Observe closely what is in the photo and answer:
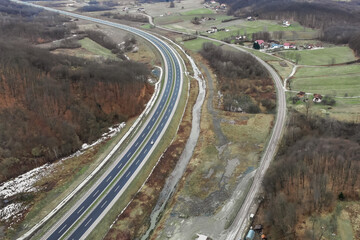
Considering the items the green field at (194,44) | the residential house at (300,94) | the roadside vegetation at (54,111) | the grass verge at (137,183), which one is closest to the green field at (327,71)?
the residential house at (300,94)

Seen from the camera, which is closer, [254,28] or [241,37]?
[241,37]

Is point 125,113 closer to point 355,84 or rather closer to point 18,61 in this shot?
point 18,61

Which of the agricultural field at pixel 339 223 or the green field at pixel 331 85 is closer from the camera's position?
the agricultural field at pixel 339 223

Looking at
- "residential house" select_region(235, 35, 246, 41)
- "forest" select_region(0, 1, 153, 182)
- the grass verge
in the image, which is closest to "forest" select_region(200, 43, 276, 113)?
the grass verge

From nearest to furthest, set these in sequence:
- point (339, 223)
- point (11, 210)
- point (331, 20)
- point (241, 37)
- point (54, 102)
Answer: point (339, 223), point (11, 210), point (54, 102), point (241, 37), point (331, 20)

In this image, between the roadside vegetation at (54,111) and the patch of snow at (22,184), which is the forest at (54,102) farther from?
the patch of snow at (22,184)

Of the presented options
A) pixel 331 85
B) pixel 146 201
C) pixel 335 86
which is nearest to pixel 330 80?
pixel 331 85

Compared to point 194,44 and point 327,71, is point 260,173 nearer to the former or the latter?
point 327,71

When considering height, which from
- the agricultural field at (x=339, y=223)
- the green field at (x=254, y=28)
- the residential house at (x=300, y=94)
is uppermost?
the green field at (x=254, y=28)
